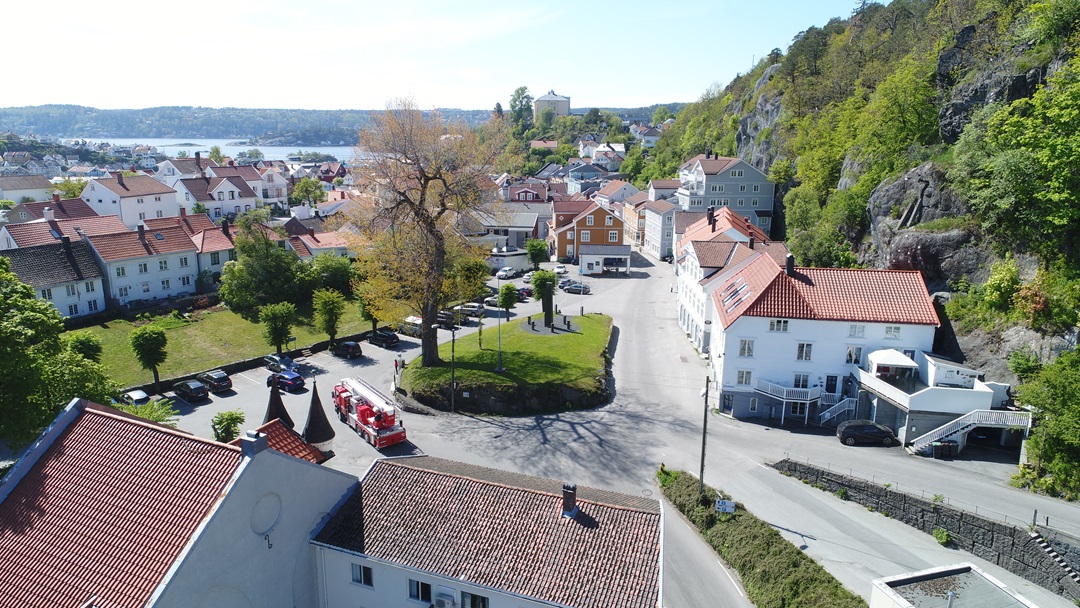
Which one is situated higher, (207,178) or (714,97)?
(714,97)

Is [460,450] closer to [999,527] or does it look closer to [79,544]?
[79,544]

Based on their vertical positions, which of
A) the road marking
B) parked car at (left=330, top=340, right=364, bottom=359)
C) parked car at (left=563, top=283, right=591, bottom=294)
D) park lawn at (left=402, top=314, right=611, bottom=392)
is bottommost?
the road marking

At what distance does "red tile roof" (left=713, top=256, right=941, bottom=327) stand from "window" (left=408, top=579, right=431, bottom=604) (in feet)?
74.7

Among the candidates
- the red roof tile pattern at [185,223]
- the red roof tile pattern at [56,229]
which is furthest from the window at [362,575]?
the red roof tile pattern at [185,223]

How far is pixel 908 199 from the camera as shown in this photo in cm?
3991

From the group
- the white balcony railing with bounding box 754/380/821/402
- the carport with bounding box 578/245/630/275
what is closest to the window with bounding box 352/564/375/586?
the white balcony railing with bounding box 754/380/821/402

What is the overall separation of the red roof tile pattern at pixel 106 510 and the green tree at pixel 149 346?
74.0 ft

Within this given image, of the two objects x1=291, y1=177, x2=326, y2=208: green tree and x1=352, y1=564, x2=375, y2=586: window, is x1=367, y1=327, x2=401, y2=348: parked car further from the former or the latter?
x1=291, y1=177, x2=326, y2=208: green tree

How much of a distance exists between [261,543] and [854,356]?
29.9 metres

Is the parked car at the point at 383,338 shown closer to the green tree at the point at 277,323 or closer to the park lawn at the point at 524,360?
the park lawn at the point at 524,360

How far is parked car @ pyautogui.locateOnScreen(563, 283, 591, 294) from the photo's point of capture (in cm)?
6319

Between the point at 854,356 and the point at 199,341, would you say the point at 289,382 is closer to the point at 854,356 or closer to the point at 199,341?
the point at 199,341

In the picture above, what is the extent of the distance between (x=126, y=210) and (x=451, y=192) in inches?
2568

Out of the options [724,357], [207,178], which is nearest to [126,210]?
[207,178]
